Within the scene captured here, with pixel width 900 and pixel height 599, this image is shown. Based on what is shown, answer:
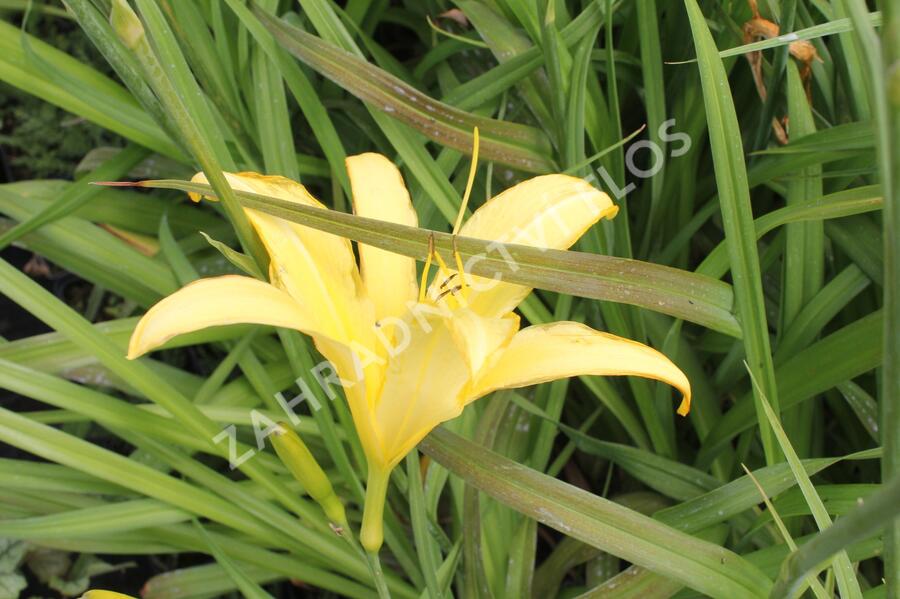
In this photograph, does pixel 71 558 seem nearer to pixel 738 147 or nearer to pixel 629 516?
pixel 629 516

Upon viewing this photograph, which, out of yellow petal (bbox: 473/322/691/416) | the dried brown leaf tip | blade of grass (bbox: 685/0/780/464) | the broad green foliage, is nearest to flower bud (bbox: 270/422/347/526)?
the broad green foliage

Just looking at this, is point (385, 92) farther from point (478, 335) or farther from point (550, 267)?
point (478, 335)

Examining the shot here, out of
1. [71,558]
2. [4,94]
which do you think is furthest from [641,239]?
[4,94]

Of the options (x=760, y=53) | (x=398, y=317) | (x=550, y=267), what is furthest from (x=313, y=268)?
(x=760, y=53)

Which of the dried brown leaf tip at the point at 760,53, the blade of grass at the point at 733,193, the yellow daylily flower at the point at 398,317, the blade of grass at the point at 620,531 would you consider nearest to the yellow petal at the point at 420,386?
the yellow daylily flower at the point at 398,317

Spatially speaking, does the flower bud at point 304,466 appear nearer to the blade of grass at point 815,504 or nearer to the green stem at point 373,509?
the green stem at point 373,509

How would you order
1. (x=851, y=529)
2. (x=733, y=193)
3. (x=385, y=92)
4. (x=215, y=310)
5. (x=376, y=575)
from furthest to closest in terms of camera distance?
1. (x=385, y=92)
2. (x=733, y=193)
3. (x=376, y=575)
4. (x=215, y=310)
5. (x=851, y=529)
